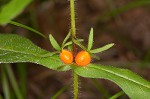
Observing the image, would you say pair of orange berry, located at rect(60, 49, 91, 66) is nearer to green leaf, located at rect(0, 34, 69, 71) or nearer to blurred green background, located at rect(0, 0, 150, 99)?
green leaf, located at rect(0, 34, 69, 71)

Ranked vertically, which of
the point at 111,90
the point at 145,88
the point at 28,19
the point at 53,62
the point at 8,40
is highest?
the point at 28,19

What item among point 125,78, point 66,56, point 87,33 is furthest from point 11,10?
point 87,33

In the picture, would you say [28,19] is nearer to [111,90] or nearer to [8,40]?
[111,90]

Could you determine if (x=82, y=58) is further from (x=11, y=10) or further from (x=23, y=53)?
(x=11, y=10)

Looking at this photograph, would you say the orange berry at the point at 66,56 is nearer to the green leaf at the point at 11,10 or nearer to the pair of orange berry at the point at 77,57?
the pair of orange berry at the point at 77,57

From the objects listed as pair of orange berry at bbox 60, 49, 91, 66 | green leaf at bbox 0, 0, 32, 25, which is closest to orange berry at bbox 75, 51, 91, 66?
pair of orange berry at bbox 60, 49, 91, 66

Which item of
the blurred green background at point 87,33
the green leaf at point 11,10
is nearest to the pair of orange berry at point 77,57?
the green leaf at point 11,10

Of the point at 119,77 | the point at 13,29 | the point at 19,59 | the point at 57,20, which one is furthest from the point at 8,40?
the point at 57,20
